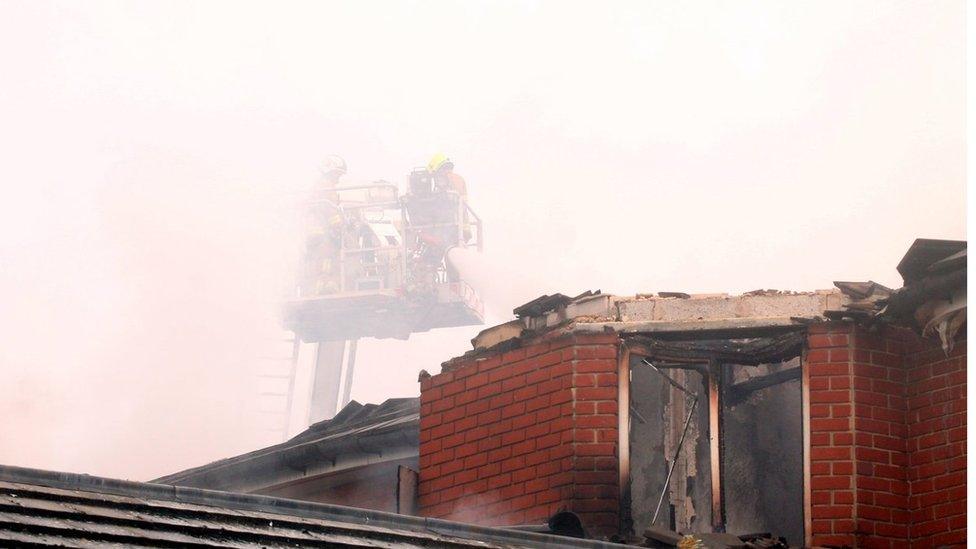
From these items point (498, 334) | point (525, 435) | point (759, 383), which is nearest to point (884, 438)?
point (759, 383)

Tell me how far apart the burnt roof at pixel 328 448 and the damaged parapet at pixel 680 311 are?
5.72 feet

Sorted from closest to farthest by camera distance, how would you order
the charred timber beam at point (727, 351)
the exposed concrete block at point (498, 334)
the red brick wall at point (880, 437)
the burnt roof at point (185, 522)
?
the burnt roof at point (185, 522), the red brick wall at point (880, 437), the charred timber beam at point (727, 351), the exposed concrete block at point (498, 334)

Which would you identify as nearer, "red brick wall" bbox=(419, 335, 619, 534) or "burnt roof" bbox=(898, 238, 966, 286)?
"burnt roof" bbox=(898, 238, 966, 286)

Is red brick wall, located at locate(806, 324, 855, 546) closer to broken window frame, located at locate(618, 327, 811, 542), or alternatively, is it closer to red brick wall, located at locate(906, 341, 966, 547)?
broken window frame, located at locate(618, 327, 811, 542)

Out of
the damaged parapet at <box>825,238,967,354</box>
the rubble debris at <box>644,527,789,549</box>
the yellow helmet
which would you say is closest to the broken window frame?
the damaged parapet at <box>825,238,967,354</box>

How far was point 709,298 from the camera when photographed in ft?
38.3

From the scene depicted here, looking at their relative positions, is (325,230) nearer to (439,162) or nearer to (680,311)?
(439,162)

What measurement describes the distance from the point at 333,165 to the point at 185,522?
3647 centimetres

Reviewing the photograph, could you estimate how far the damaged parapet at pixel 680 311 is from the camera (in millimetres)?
11453

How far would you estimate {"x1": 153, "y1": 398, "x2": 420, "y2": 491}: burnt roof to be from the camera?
1331cm

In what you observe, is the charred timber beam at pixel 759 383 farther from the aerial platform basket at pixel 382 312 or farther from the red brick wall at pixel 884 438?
the aerial platform basket at pixel 382 312

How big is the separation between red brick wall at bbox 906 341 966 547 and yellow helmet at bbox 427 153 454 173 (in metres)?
26.6

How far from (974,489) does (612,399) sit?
4.72m

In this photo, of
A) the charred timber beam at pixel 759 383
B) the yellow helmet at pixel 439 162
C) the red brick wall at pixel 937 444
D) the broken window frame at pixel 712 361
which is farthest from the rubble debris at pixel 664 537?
the yellow helmet at pixel 439 162
